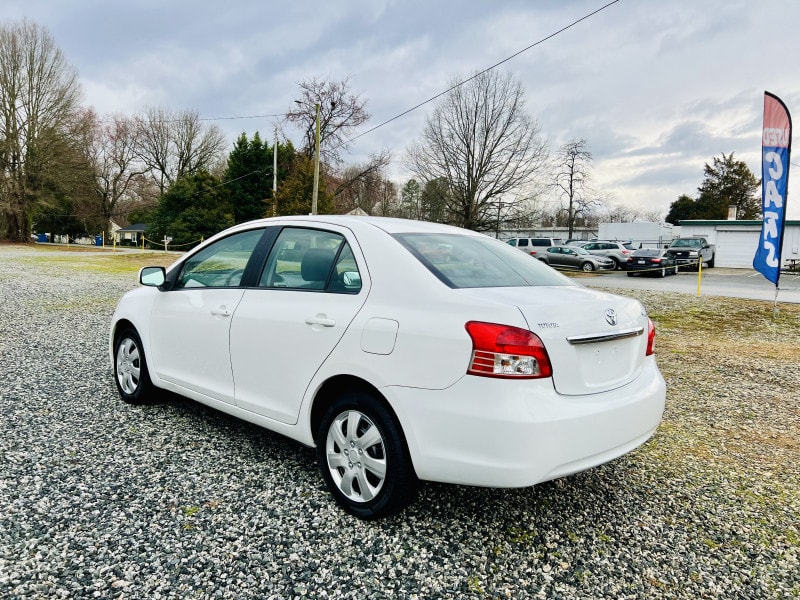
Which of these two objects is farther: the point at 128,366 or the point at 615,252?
the point at 615,252

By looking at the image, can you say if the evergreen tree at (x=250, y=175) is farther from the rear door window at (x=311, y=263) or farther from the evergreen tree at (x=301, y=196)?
the rear door window at (x=311, y=263)

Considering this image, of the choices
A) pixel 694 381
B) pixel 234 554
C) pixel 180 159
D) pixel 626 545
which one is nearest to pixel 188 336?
pixel 234 554

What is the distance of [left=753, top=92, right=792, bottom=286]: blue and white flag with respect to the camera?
9.85 m

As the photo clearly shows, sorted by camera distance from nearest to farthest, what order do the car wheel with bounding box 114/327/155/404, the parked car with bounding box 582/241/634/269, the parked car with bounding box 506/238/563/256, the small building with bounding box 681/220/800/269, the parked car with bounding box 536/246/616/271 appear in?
the car wheel with bounding box 114/327/155/404, the parked car with bounding box 536/246/616/271, the parked car with bounding box 582/241/634/269, the parked car with bounding box 506/238/563/256, the small building with bounding box 681/220/800/269

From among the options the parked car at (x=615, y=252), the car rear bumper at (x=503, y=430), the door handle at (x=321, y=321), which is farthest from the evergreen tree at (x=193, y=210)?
the car rear bumper at (x=503, y=430)

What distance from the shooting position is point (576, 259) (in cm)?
2727

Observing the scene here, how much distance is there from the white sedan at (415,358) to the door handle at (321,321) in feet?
0.04

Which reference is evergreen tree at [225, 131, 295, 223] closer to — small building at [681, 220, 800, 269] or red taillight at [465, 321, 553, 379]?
small building at [681, 220, 800, 269]

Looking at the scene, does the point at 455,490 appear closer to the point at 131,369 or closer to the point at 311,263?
the point at 311,263

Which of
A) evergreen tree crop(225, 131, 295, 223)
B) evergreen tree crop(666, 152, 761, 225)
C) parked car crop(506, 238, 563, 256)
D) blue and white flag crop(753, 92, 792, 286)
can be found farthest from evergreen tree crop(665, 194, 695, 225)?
blue and white flag crop(753, 92, 792, 286)

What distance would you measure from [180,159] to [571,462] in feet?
185

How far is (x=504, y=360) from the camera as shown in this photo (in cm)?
224

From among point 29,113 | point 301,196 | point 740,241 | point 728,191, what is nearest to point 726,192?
point 728,191

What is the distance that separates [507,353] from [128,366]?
3.41 metres
